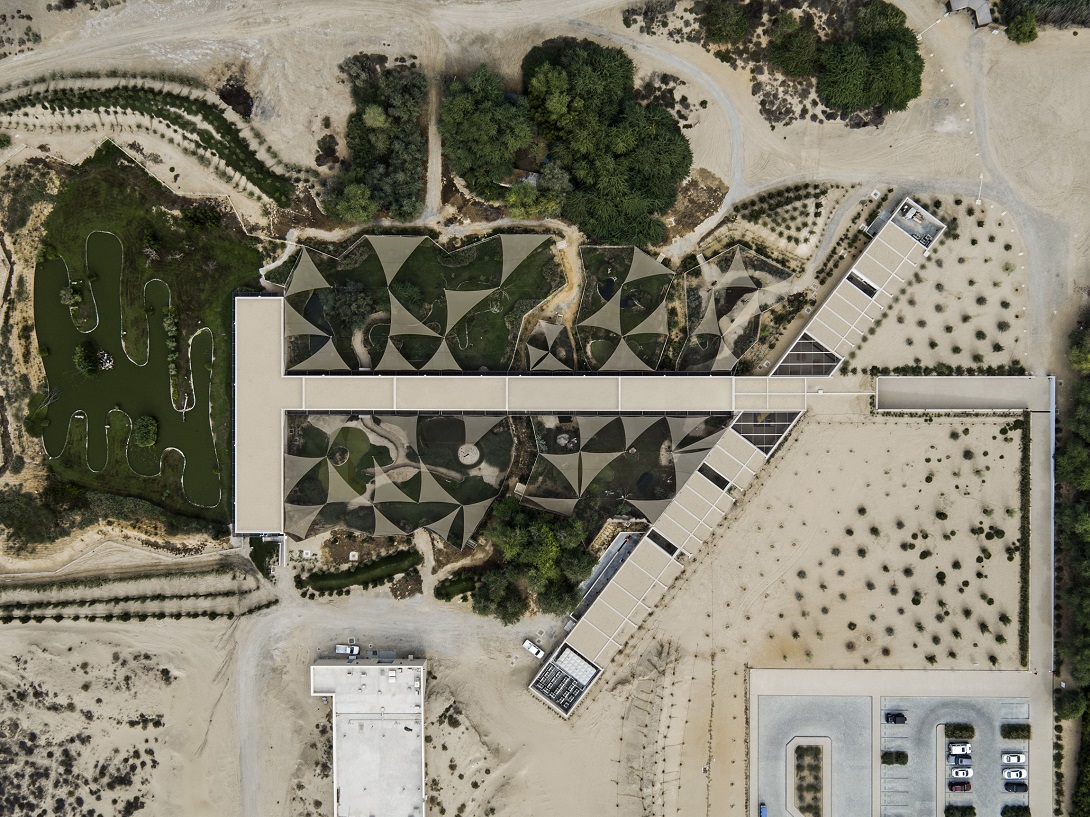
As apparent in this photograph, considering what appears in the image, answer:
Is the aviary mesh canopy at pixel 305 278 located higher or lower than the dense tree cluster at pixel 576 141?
lower

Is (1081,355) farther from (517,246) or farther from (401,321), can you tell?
(401,321)

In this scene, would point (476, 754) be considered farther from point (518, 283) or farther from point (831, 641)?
point (518, 283)

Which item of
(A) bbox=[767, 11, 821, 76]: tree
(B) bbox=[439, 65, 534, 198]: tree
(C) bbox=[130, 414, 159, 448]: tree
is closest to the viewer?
(B) bbox=[439, 65, 534, 198]: tree

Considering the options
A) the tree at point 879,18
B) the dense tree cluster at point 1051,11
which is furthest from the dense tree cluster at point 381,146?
the dense tree cluster at point 1051,11

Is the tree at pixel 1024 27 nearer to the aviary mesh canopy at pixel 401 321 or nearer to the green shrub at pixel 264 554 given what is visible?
the aviary mesh canopy at pixel 401 321

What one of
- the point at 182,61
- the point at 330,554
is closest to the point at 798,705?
the point at 330,554

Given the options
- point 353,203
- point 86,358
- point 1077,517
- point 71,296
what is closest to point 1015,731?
point 1077,517

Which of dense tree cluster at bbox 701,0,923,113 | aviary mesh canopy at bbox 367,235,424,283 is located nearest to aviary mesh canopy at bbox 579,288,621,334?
aviary mesh canopy at bbox 367,235,424,283

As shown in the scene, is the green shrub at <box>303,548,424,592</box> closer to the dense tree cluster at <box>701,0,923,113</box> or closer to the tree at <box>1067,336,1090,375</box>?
the dense tree cluster at <box>701,0,923,113</box>
